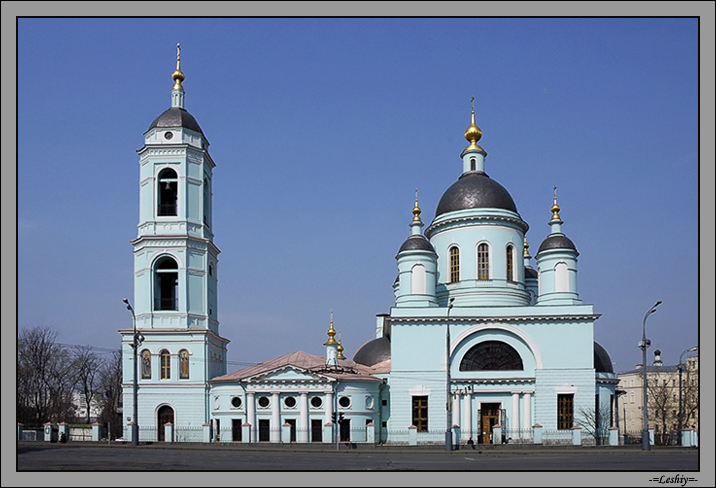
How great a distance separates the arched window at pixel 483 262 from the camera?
45.7 metres

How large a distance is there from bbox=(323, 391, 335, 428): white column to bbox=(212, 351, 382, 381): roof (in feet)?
3.33

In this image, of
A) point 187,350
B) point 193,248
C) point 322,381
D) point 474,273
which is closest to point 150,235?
point 193,248

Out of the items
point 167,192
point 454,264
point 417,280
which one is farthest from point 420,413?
point 167,192

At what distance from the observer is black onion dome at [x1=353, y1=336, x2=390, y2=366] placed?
51375 millimetres

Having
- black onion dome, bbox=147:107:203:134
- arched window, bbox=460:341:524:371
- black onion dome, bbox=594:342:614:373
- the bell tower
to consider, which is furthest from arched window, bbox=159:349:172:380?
black onion dome, bbox=594:342:614:373

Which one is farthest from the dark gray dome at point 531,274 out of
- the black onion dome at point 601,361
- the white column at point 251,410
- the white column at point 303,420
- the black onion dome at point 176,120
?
the black onion dome at point 176,120

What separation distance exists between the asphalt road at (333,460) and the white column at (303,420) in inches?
263

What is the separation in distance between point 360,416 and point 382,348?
A: 9.27m

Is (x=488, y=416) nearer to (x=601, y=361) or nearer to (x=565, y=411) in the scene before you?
(x=565, y=411)

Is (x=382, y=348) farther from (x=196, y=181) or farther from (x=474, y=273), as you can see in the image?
(x=196, y=181)

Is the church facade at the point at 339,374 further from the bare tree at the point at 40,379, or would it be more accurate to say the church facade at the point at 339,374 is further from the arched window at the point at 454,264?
the bare tree at the point at 40,379

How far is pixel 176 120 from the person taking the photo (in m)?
44.1

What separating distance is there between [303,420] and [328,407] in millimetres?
1419

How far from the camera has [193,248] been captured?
4303 cm
